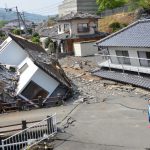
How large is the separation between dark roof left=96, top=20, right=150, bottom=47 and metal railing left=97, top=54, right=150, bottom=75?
125 cm

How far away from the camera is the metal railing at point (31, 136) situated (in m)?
18.1

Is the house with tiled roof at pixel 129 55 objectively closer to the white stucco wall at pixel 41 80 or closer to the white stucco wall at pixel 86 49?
the white stucco wall at pixel 41 80

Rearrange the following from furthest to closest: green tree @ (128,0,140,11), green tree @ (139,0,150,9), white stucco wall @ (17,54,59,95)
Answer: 1. green tree @ (128,0,140,11)
2. green tree @ (139,0,150,9)
3. white stucco wall @ (17,54,59,95)

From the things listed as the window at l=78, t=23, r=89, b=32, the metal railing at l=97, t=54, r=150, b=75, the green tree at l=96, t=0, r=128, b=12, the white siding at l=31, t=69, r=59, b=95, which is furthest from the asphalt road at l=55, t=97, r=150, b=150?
the green tree at l=96, t=0, r=128, b=12

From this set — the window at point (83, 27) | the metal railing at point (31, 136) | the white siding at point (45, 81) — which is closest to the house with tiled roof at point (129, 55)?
the white siding at point (45, 81)

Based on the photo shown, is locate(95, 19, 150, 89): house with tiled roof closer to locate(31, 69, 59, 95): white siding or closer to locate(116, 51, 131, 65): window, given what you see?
locate(116, 51, 131, 65): window

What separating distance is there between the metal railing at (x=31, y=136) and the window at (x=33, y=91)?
7.21m

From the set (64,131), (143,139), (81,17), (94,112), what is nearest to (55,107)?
(94,112)

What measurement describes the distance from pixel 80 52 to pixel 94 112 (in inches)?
997

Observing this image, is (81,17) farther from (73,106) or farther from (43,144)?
(43,144)

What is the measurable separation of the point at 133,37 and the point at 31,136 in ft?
53.0

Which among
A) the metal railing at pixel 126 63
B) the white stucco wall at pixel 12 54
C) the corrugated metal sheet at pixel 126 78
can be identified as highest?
the white stucco wall at pixel 12 54

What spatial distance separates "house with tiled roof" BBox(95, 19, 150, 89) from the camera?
95.0ft

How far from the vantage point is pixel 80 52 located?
158ft
